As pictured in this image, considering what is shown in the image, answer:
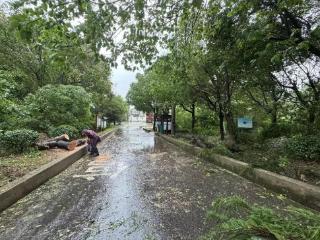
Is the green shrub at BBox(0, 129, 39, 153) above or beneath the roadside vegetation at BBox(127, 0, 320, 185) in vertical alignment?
beneath

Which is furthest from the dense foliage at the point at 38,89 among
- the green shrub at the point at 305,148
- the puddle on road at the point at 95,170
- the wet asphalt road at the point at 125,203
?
the green shrub at the point at 305,148

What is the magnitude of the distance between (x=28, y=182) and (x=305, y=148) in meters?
7.39

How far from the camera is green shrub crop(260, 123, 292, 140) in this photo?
11.0 m

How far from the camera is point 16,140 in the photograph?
908cm

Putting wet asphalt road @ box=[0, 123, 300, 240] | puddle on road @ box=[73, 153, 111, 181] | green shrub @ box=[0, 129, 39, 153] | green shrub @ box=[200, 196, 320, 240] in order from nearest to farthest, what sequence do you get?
1. green shrub @ box=[200, 196, 320, 240]
2. wet asphalt road @ box=[0, 123, 300, 240]
3. puddle on road @ box=[73, 153, 111, 181]
4. green shrub @ box=[0, 129, 39, 153]

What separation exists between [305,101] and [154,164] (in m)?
5.72

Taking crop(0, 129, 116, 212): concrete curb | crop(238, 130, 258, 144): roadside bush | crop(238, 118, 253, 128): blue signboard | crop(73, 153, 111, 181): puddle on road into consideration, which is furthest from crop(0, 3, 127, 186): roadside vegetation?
crop(238, 130, 258, 144): roadside bush

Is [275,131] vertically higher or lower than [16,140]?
higher

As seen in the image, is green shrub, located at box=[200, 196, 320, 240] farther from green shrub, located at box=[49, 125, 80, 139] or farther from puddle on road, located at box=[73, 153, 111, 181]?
green shrub, located at box=[49, 125, 80, 139]

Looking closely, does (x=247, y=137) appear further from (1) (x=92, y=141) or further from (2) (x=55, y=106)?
(2) (x=55, y=106)

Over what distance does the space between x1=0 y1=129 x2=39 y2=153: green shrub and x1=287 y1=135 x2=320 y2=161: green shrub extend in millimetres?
8582

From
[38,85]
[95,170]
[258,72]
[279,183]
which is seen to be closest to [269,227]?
[279,183]

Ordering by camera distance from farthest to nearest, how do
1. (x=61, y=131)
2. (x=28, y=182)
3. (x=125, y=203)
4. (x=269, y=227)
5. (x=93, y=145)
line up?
(x=61, y=131) < (x=93, y=145) < (x=28, y=182) < (x=125, y=203) < (x=269, y=227)

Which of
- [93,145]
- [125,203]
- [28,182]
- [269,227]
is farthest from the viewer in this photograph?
[93,145]
